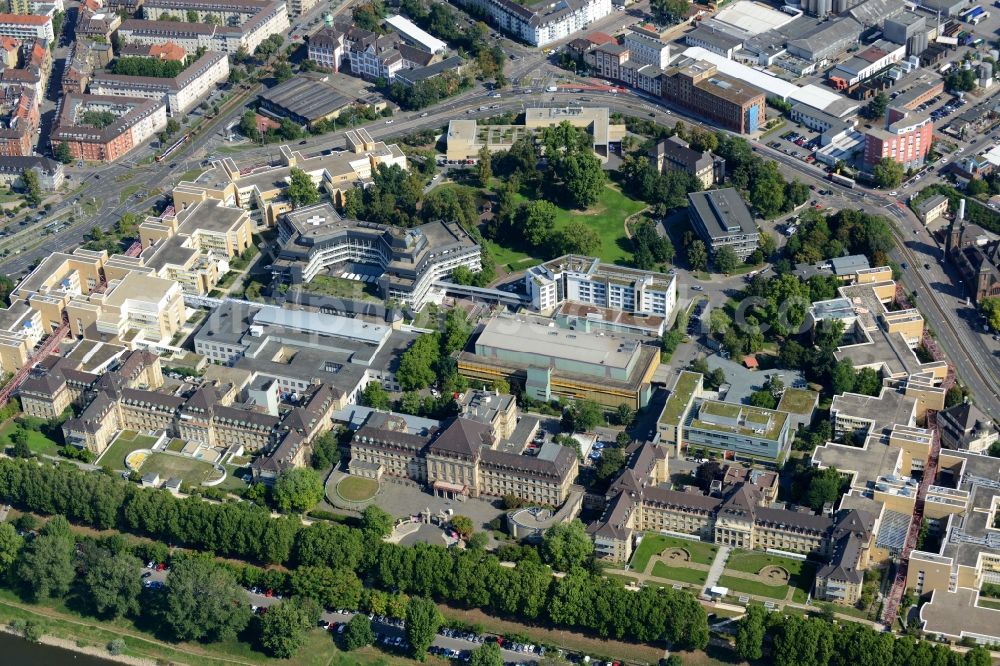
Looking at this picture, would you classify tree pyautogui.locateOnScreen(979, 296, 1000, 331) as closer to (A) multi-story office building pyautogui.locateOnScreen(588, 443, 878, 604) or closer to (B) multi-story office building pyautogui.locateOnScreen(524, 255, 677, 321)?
(B) multi-story office building pyautogui.locateOnScreen(524, 255, 677, 321)

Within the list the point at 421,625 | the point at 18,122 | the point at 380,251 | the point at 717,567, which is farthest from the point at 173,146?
the point at 717,567

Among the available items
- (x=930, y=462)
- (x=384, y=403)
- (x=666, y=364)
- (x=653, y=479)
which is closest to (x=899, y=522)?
(x=930, y=462)

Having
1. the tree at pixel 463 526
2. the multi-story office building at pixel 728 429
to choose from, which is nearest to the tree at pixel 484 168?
the multi-story office building at pixel 728 429

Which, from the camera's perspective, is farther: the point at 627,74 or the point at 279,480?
the point at 627,74

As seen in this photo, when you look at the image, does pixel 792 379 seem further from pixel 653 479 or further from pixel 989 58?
pixel 989 58

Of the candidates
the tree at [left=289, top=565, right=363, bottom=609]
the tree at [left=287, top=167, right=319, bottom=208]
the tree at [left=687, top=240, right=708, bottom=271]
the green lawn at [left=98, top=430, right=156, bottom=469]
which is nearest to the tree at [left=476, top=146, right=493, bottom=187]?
the tree at [left=287, top=167, right=319, bottom=208]

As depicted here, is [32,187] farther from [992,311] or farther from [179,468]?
Answer: [992,311]

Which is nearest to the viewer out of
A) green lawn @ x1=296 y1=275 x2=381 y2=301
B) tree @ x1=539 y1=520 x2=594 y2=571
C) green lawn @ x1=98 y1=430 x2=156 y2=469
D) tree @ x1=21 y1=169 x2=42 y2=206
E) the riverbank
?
the riverbank
